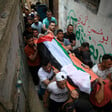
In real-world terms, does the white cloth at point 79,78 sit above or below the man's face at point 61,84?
below

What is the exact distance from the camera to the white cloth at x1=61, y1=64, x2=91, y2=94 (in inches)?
96.6

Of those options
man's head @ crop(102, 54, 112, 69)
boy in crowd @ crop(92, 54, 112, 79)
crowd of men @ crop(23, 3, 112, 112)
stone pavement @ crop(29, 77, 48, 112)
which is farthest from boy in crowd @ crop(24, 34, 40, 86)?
man's head @ crop(102, 54, 112, 69)

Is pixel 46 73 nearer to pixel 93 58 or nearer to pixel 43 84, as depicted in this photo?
pixel 43 84

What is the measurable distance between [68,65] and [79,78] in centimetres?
47

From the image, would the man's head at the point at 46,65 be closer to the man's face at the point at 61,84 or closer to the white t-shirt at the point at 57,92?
the white t-shirt at the point at 57,92

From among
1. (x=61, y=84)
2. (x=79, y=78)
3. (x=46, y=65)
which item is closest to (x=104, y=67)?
(x=79, y=78)

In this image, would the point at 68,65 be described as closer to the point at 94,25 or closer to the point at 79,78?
the point at 79,78

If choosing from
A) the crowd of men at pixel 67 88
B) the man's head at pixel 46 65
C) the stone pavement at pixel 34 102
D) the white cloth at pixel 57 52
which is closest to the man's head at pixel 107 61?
the crowd of men at pixel 67 88

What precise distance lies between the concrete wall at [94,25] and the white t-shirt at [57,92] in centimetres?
163

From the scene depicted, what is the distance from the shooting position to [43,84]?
2.93m

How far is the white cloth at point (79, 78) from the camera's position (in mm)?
2453

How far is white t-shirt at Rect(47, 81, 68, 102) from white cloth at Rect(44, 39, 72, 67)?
2.24 ft

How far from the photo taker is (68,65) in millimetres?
2986

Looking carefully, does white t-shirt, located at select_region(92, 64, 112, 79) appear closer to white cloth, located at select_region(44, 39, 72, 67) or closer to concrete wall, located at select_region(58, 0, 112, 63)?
white cloth, located at select_region(44, 39, 72, 67)
